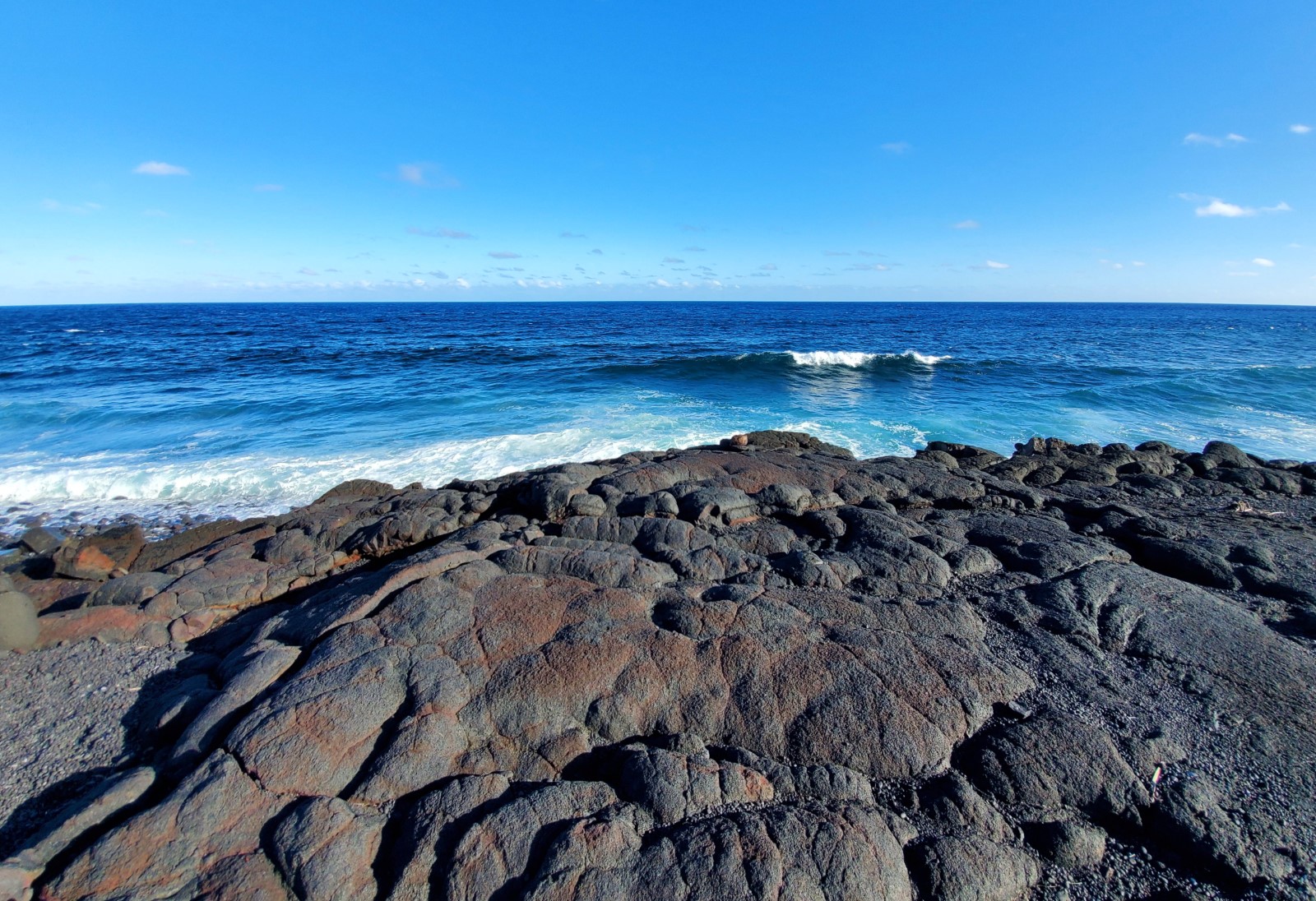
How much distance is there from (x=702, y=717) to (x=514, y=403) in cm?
1793

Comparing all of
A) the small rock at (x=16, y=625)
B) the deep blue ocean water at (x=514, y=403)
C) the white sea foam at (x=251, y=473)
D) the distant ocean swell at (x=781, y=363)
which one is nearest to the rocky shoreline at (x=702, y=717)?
the small rock at (x=16, y=625)

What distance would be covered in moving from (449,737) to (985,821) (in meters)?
3.55

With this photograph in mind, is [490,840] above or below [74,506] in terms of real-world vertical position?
above

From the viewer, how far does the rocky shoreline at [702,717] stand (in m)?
3.20

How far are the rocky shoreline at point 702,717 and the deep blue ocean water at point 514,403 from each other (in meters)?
7.41

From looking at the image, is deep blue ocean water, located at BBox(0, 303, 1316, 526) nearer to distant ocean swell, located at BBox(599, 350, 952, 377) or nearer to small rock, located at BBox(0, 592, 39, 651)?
distant ocean swell, located at BBox(599, 350, 952, 377)

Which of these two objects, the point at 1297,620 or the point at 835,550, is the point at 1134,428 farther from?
the point at 835,550

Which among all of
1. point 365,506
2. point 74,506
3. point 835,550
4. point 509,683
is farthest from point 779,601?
point 74,506

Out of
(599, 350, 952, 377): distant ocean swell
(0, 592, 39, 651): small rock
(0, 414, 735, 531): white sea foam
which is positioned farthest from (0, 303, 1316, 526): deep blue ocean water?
(0, 592, 39, 651): small rock

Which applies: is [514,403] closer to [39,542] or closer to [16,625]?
[39,542]

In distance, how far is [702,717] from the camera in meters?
4.13

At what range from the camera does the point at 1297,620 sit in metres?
5.36

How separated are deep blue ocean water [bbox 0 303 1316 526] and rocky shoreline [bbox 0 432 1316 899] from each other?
292 inches

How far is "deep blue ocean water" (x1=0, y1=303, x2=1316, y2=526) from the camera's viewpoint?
44.8ft
